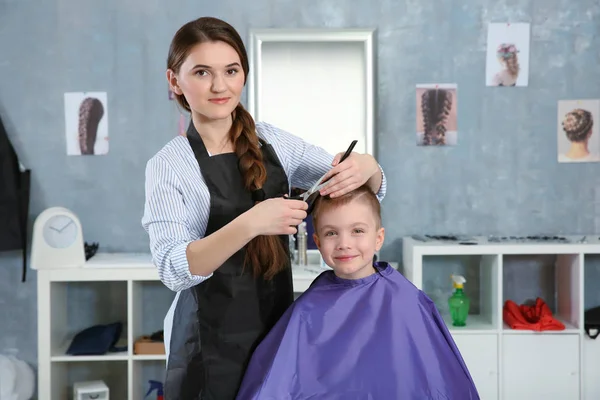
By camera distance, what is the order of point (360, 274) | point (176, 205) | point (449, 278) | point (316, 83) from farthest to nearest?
point (449, 278) → point (316, 83) → point (360, 274) → point (176, 205)

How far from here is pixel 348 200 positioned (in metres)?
1.85

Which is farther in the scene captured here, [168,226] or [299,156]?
[299,156]

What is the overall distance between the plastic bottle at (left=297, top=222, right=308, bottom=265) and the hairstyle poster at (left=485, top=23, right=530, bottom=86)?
117cm

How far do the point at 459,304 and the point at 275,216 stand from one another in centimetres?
216

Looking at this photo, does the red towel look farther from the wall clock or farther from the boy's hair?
the wall clock

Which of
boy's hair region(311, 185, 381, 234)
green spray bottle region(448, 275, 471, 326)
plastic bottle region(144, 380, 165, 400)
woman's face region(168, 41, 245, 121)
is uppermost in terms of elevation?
woman's face region(168, 41, 245, 121)

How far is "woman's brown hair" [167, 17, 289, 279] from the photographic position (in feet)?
5.14

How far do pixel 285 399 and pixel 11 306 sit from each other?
93.7 inches

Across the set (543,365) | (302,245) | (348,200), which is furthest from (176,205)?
(543,365)

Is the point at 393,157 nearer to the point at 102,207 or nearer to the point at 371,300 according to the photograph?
the point at 102,207

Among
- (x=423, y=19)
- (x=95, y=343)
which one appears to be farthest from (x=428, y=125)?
(x=95, y=343)

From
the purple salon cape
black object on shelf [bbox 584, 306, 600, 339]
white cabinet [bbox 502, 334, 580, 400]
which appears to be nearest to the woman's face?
the purple salon cape

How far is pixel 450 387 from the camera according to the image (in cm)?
179

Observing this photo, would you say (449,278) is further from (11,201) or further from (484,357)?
(11,201)
